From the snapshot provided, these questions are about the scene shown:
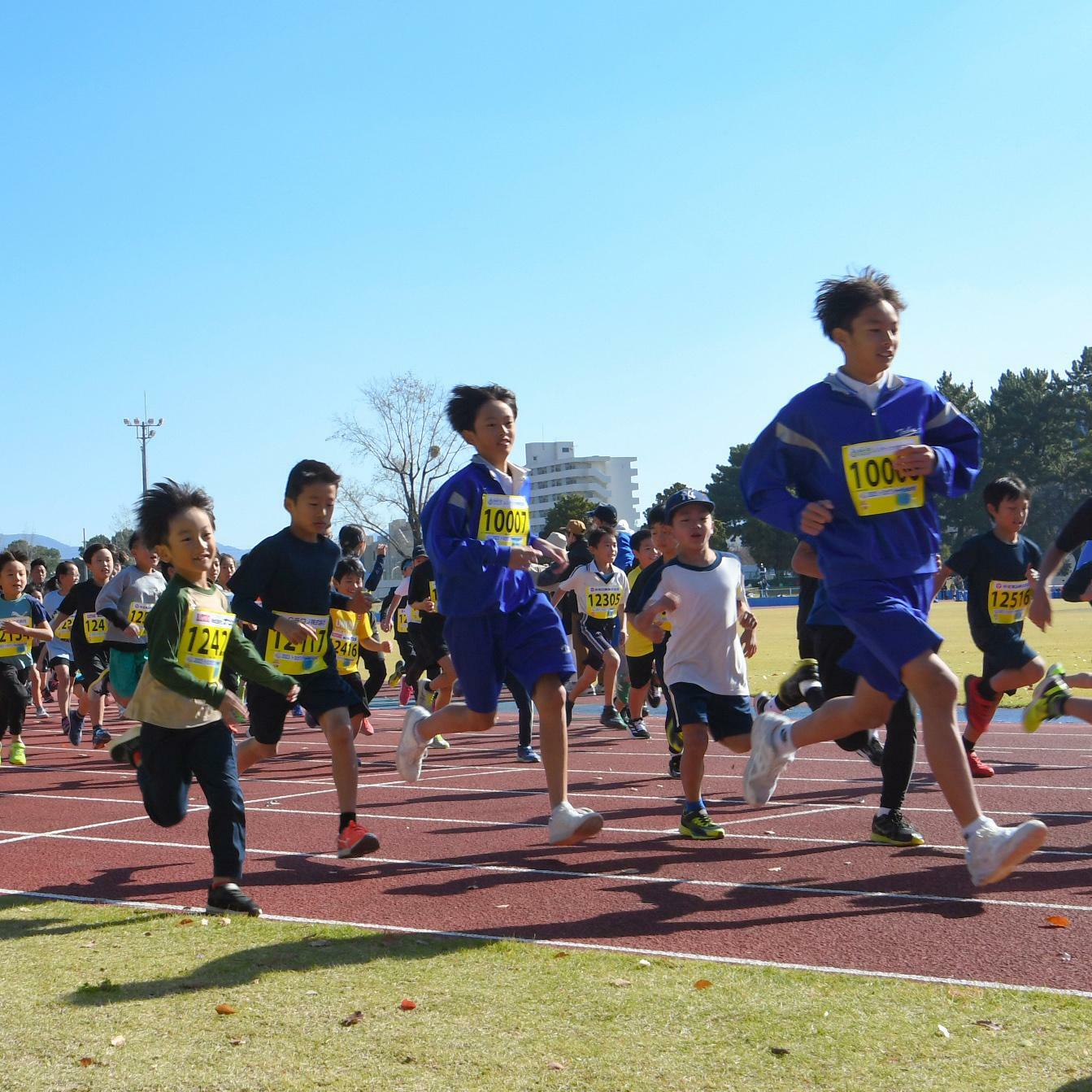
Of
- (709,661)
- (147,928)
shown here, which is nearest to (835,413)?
(709,661)

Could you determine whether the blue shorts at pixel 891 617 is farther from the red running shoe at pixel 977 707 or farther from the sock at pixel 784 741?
the red running shoe at pixel 977 707

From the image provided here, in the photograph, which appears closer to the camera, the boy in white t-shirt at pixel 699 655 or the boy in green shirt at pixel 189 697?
the boy in green shirt at pixel 189 697

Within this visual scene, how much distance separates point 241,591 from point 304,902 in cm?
164

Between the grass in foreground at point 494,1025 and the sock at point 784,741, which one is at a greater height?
the sock at point 784,741

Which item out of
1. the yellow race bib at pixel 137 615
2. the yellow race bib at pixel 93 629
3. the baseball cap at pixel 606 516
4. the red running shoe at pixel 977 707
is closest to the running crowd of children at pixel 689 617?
the red running shoe at pixel 977 707

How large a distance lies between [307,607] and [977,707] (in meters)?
4.85

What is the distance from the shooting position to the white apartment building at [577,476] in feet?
616

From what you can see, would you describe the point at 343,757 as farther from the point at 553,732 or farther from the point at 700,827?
the point at 700,827

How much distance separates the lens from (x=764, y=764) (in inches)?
232

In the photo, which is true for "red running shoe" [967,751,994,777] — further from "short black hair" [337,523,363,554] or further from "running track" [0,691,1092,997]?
"short black hair" [337,523,363,554]

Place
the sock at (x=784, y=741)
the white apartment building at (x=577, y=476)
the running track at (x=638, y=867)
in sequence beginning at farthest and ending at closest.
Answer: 1. the white apartment building at (x=577, y=476)
2. the sock at (x=784, y=741)
3. the running track at (x=638, y=867)

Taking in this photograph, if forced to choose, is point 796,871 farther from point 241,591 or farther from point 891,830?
point 241,591

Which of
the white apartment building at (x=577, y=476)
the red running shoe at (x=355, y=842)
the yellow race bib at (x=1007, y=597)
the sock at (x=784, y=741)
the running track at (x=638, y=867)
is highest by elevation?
the white apartment building at (x=577, y=476)

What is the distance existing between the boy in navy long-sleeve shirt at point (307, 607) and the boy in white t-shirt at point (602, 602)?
7158 mm
